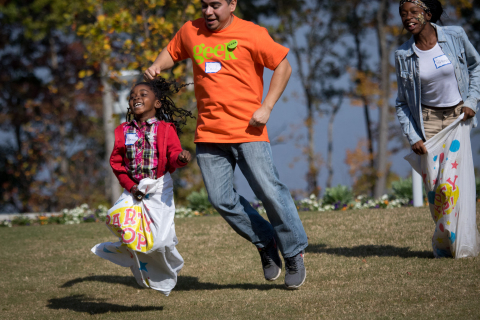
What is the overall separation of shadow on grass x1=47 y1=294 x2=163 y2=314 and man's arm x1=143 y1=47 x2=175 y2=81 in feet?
5.84


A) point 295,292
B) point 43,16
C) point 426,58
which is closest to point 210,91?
point 295,292

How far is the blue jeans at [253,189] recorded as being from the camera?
13.4ft

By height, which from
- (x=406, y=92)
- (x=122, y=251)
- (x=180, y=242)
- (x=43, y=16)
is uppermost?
(x=43, y=16)

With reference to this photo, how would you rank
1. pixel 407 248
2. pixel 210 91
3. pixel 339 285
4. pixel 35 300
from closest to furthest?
pixel 210 91
pixel 339 285
pixel 35 300
pixel 407 248

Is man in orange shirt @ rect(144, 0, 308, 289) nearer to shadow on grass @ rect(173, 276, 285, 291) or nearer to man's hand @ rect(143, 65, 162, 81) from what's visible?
man's hand @ rect(143, 65, 162, 81)

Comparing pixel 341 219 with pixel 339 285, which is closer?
pixel 339 285

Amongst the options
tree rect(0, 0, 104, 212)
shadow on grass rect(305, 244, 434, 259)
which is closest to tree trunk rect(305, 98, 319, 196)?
tree rect(0, 0, 104, 212)

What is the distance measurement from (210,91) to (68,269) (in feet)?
9.79

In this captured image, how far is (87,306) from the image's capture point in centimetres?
450

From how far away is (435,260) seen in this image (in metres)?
4.92

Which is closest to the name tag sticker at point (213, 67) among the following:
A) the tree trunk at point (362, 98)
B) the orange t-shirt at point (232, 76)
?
the orange t-shirt at point (232, 76)

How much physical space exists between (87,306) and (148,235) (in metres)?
1.05

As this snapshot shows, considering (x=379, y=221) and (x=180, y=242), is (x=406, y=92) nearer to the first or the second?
(x=379, y=221)

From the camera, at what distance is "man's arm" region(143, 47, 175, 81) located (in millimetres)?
4125
